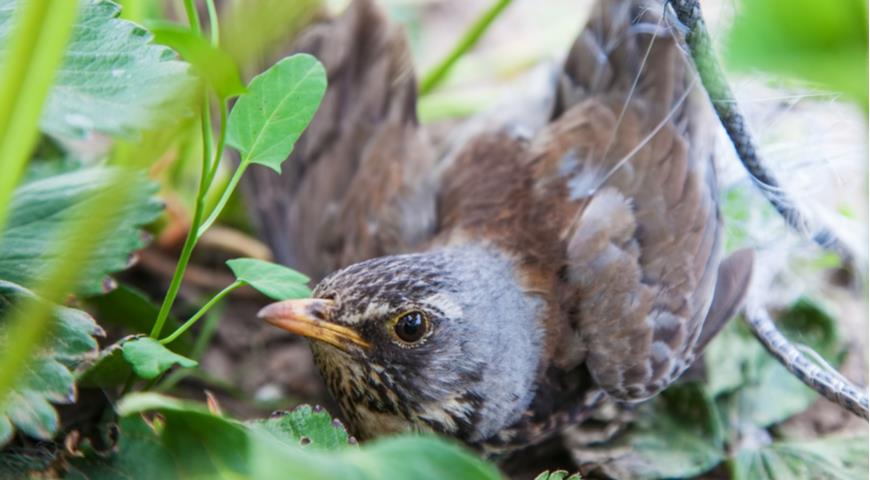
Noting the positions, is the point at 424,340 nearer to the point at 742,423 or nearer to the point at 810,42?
the point at 742,423

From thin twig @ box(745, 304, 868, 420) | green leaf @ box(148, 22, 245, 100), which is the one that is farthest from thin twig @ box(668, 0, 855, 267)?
green leaf @ box(148, 22, 245, 100)

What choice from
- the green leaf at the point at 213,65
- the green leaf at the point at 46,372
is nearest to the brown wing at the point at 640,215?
the green leaf at the point at 213,65

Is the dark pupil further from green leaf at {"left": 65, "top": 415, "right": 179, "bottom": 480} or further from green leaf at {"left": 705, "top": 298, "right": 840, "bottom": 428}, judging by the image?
green leaf at {"left": 705, "top": 298, "right": 840, "bottom": 428}

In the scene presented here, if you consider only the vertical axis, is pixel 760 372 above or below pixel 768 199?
below

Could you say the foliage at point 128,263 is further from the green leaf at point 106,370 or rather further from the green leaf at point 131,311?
the green leaf at point 131,311

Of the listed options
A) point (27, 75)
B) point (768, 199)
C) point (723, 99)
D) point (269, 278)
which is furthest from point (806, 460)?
point (27, 75)

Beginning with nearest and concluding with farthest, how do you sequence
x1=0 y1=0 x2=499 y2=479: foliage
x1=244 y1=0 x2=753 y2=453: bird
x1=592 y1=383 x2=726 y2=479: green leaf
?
x1=0 y1=0 x2=499 y2=479: foliage < x1=244 y1=0 x2=753 y2=453: bird < x1=592 y1=383 x2=726 y2=479: green leaf
